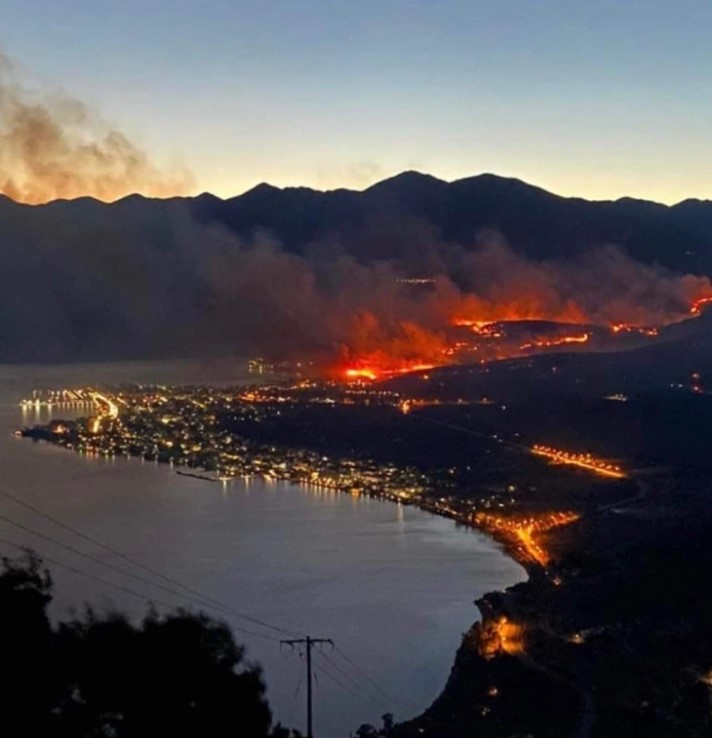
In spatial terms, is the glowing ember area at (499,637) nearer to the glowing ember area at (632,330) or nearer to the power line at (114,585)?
the power line at (114,585)

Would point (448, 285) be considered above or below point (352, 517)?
above

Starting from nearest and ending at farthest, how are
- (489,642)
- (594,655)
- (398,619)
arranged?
1. (594,655)
2. (489,642)
3. (398,619)

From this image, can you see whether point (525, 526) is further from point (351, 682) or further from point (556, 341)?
point (556, 341)

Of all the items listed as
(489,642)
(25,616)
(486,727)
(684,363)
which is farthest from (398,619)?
(684,363)

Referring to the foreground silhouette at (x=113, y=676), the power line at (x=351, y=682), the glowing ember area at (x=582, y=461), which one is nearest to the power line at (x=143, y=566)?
the power line at (x=351, y=682)

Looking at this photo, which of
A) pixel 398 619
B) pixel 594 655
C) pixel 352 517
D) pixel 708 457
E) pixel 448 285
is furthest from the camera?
pixel 448 285

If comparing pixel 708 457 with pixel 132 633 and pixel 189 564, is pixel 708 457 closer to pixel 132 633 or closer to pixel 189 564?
pixel 189 564

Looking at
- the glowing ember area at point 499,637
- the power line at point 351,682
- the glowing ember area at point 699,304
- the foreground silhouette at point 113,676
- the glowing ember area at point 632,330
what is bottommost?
the power line at point 351,682
